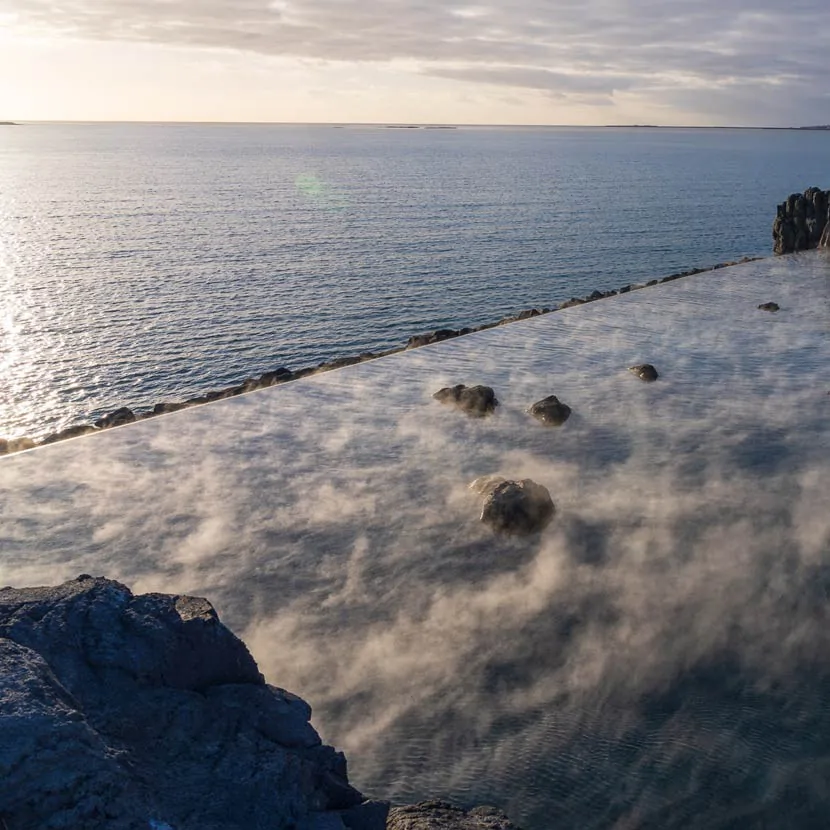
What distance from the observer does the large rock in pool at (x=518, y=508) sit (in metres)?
23.2

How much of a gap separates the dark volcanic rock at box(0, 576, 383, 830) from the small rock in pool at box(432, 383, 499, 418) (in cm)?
2119

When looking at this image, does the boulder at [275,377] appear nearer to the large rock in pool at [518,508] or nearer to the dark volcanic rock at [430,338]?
the dark volcanic rock at [430,338]

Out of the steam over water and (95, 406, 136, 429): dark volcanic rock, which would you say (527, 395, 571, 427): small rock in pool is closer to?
the steam over water

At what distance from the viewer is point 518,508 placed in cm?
2344

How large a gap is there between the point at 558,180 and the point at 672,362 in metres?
132

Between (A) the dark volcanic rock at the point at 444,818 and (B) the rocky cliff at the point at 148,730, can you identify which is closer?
(B) the rocky cliff at the point at 148,730

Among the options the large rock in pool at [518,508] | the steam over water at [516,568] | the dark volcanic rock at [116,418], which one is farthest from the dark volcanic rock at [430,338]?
the large rock in pool at [518,508]

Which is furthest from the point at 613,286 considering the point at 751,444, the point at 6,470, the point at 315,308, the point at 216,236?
the point at 6,470

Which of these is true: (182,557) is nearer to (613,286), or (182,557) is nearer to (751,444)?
(751,444)

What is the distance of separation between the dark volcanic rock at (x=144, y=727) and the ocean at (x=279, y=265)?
103 feet

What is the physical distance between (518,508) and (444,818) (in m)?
11.4

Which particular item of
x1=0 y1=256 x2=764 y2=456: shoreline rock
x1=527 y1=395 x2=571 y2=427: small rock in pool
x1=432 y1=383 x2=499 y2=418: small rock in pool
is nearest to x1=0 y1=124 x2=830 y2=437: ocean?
x1=0 y1=256 x2=764 y2=456: shoreline rock

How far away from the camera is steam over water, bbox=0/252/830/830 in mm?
14984

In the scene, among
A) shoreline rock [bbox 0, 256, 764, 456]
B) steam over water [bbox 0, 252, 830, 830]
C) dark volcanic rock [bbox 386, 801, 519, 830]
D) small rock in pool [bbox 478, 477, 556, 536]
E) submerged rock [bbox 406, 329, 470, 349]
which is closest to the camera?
dark volcanic rock [bbox 386, 801, 519, 830]
